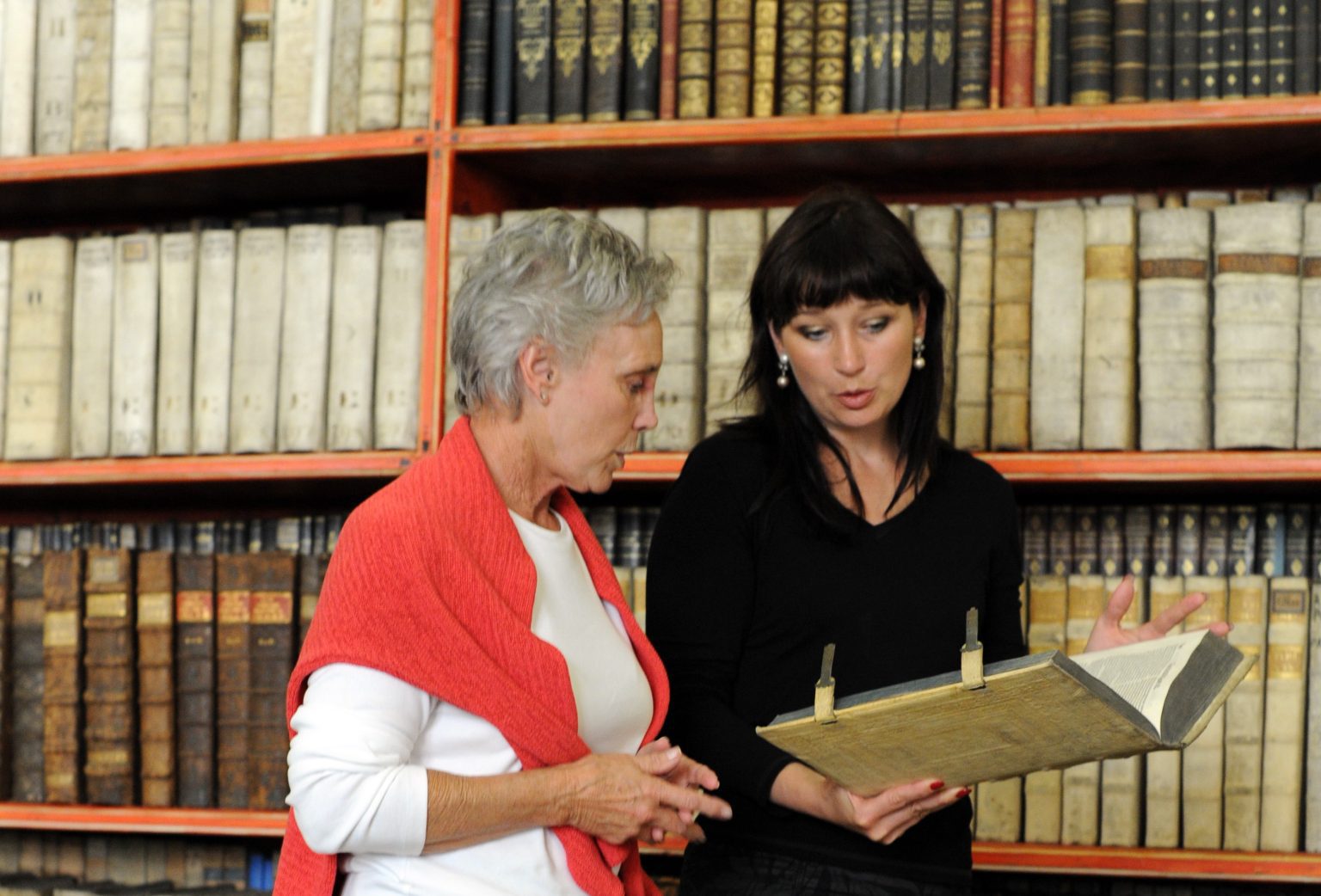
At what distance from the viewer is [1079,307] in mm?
2012

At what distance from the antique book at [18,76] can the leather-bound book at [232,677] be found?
2.44 feet

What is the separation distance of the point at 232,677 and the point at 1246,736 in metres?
1.46

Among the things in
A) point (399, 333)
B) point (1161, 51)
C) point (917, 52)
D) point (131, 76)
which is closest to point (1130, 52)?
point (1161, 51)

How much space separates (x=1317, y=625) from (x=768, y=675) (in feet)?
2.86

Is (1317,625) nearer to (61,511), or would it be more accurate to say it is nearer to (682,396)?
(682,396)

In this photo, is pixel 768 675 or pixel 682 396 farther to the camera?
pixel 682 396

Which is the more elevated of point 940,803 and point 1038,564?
point 1038,564

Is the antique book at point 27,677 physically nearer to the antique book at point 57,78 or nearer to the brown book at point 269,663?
the brown book at point 269,663

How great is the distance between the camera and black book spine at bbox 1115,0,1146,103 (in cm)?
202

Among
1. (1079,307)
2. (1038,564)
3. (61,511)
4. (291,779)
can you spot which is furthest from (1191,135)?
(61,511)

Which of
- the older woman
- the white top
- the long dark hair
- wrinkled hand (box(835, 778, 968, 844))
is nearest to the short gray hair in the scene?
the older woman

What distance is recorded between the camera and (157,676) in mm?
2180

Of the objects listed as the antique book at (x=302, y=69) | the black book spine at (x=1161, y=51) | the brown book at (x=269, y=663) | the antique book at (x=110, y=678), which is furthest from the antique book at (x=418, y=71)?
the black book spine at (x=1161, y=51)

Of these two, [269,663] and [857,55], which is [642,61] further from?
[269,663]
